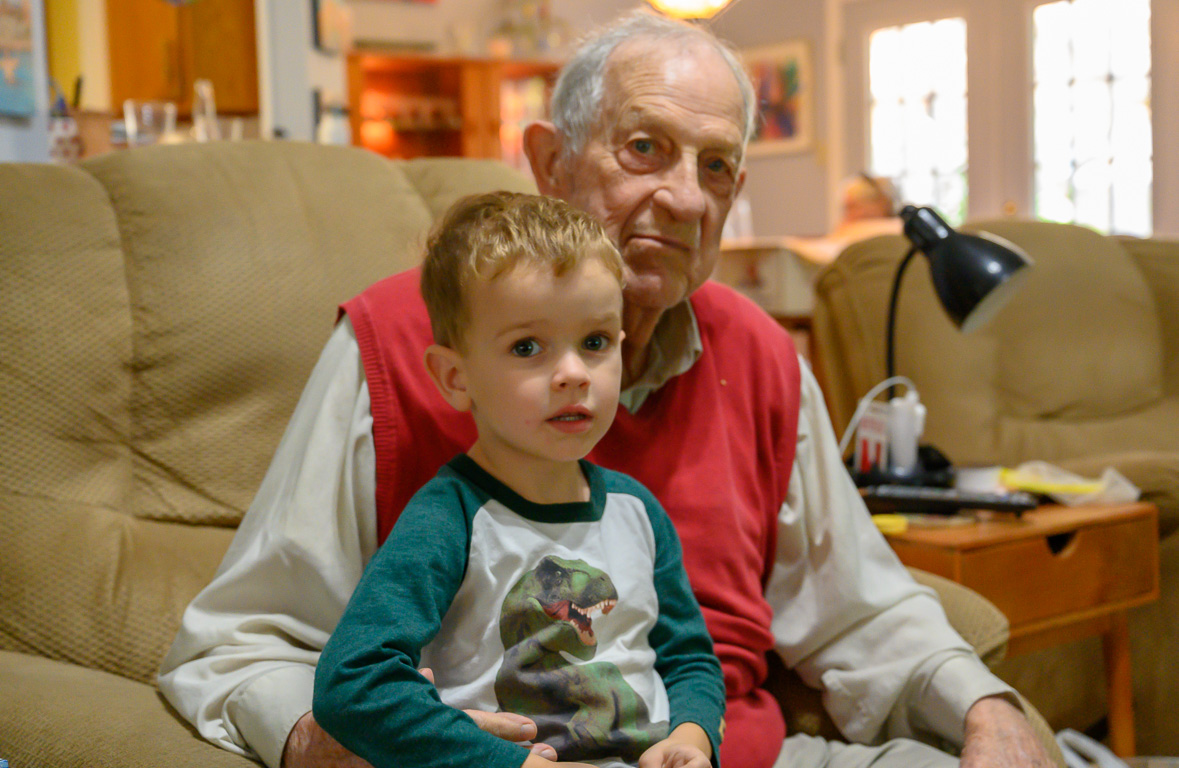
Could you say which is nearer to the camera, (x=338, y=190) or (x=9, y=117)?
(x=338, y=190)

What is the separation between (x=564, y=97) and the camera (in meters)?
1.21

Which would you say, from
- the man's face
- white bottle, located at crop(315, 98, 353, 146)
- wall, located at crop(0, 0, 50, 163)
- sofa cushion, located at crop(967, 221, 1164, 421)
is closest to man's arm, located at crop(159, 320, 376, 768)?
the man's face

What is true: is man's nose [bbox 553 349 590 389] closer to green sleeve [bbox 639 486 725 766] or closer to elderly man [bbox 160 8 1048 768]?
green sleeve [bbox 639 486 725 766]

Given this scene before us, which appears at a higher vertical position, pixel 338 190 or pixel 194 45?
pixel 194 45

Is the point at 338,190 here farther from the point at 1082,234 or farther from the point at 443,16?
the point at 443,16

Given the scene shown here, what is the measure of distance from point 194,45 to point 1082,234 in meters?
3.40

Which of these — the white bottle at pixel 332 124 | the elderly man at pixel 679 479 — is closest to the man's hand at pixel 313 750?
the elderly man at pixel 679 479

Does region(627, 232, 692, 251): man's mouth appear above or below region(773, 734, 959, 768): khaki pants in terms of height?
above

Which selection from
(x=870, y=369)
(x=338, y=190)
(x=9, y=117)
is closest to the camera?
(x=338, y=190)

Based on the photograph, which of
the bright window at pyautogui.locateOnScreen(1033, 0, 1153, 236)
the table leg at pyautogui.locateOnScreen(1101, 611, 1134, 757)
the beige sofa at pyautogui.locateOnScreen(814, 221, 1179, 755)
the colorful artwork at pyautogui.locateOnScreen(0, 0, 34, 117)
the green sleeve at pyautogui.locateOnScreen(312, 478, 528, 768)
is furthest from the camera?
the bright window at pyautogui.locateOnScreen(1033, 0, 1153, 236)

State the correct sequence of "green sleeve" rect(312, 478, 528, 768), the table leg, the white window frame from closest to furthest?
"green sleeve" rect(312, 478, 528, 768) → the table leg → the white window frame

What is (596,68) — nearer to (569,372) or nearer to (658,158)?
(658,158)

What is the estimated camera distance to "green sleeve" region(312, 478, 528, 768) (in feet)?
2.38

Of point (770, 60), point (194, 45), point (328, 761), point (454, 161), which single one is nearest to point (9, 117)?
point (454, 161)
